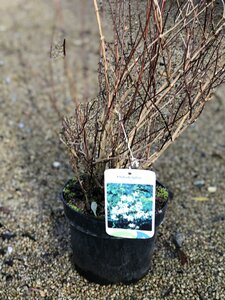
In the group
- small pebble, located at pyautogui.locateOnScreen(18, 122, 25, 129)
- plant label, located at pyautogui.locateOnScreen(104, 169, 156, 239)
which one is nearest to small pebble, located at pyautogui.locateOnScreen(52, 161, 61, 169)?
small pebble, located at pyautogui.locateOnScreen(18, 122, 25, 129)

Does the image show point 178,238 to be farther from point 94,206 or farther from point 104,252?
point 94,206

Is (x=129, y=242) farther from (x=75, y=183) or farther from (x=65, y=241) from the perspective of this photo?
(x=65, y=241)

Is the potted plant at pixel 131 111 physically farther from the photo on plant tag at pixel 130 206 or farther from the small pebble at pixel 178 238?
the small pebble at pixel 178 238

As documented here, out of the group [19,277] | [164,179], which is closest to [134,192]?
[19,277]

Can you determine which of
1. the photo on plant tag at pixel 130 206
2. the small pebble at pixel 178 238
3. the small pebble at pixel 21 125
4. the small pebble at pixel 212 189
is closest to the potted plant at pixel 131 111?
the photo on plant tag at pixel 130 206

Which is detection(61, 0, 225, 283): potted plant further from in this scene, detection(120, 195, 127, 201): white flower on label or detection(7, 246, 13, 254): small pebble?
detection(7, 246, 13, 254): small pebble

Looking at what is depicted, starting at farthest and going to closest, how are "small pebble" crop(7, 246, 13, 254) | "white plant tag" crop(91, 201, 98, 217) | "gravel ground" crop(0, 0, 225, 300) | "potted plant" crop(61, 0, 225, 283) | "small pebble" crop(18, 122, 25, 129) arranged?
"small pebble" crop(18, 122, 25, 129)
"small pebble" crop(7, 246, 13, 254)
"gravel ground" crop(0, 0, 225, 300)
"white plant tag" crop(91, 201, 98, 217)
"potted plant" crop(61, 0, 225, 283)

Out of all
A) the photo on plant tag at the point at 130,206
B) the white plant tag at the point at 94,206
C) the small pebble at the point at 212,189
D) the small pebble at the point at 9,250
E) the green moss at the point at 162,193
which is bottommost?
the small pebble at the point at 9,250
